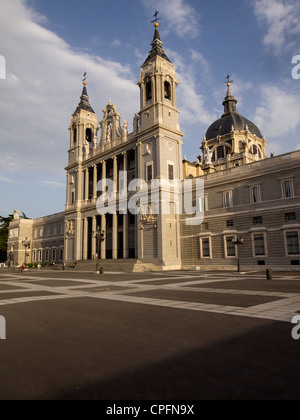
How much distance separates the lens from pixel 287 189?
1232 inches

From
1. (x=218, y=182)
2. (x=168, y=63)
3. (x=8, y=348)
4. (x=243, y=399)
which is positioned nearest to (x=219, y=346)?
(x=243, y=399)

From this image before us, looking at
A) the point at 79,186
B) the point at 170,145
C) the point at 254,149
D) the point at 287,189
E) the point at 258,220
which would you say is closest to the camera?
the point at 287,189

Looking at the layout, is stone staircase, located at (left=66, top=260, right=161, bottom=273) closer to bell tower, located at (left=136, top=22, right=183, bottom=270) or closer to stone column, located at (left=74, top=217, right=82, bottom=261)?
bell tower, located at (left=136, top=22, right=183, bottom=270)

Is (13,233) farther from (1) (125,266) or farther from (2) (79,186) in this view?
(1) (125,266)

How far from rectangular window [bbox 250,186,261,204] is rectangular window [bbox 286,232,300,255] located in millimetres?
5237

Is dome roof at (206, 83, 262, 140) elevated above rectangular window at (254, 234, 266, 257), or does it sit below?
above

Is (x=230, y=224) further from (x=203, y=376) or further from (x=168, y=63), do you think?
(x=203, y=376)

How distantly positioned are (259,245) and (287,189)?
686 centimetres

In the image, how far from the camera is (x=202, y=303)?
11.0 metres

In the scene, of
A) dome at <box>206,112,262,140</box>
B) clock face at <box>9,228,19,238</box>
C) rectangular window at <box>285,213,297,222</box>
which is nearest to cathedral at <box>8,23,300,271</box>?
rectangular window at <box>285,213,297,222</box>

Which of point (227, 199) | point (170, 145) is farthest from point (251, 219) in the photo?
point (170, 145)

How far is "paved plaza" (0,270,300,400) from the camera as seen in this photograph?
399 cm

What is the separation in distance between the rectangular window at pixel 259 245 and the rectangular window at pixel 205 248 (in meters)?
6.47
